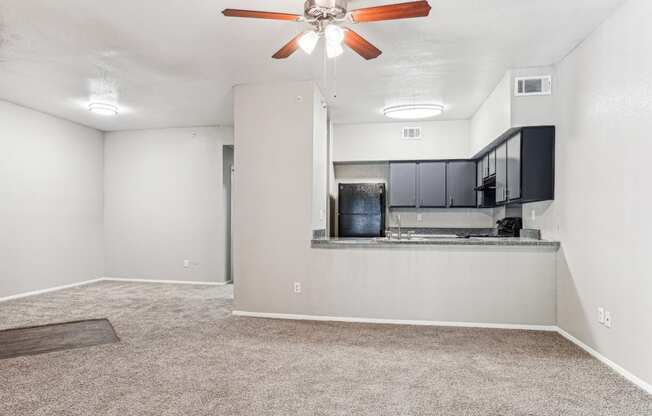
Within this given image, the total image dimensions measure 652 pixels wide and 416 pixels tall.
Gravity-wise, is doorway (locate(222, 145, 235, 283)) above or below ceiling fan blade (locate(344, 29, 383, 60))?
below

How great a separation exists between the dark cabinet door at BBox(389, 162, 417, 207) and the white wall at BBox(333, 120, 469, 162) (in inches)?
6.5

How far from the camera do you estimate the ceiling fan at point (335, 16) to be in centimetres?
230

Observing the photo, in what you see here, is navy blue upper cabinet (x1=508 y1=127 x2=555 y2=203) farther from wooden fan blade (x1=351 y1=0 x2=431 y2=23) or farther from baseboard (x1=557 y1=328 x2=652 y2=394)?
wooden fan blade (x1=351 y1=0 x2=431 y2=23)

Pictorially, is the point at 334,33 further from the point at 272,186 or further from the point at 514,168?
the point at 514,168

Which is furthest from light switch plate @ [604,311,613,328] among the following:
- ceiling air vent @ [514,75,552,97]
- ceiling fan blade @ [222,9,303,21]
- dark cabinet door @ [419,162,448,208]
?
dark cabinet door @ [419,162,448,208]

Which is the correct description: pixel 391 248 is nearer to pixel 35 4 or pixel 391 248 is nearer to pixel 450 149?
pixel 450 149

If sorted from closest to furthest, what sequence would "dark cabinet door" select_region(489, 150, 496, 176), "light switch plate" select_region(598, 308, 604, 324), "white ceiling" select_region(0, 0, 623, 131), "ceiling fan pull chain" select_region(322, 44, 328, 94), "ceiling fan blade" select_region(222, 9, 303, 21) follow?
"ceiling fan blade" select_region(222, 9, 303, 21) → "white ceiling" select_region(0, 0, 623, 131) → "light switch plate" select_region(598, 308, 604, 324) → "ceiling fan pull chain" select_region(322, 44, 328, 94) → "dark cabinet door" select_region(489, 150, 496, 176)

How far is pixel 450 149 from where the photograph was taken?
6246 millimetres

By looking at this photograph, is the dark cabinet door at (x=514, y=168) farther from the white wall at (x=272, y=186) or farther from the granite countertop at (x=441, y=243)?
the white wall at (x=272, y=186)

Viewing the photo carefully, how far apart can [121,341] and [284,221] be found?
1971mm

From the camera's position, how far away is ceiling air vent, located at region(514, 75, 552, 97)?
403 cm

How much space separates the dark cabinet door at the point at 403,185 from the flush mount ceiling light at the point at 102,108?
13.8 feet

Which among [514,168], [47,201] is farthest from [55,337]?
[514,168]

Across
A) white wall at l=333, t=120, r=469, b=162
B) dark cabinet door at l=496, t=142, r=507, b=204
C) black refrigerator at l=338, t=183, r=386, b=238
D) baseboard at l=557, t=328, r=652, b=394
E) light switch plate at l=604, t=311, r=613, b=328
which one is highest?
white wall at l=333, t=120, r=469, b=162
